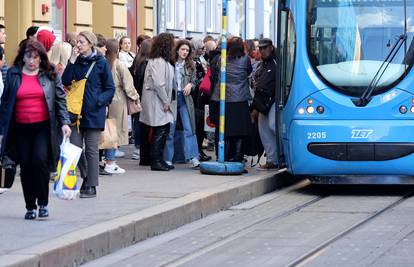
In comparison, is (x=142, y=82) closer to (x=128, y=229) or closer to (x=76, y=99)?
(x=76, y=99)

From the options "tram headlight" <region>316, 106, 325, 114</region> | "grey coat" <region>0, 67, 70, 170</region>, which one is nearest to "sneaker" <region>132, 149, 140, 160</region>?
"tram headlight" <region>316, 106, 325, 114</region>

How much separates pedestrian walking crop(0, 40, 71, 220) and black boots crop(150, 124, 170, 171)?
5.38 m

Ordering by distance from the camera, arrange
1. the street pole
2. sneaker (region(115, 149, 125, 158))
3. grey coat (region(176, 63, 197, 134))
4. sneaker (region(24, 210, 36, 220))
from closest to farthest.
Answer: sneaker (region(24, 210, 36, 220))
the street pole
grey coat (region(176, 63, 197, 134))
sneaker (region(115, 149, 125, 158))

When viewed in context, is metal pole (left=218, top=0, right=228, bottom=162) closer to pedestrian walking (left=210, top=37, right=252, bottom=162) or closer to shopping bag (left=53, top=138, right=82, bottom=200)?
pedestrian walking (left=210, top=37, right=252, bottom=162)

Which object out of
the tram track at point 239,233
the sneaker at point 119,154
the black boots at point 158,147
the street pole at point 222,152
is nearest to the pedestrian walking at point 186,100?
the black boots at point 158,147

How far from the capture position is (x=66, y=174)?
475 inches

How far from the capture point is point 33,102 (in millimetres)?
11680

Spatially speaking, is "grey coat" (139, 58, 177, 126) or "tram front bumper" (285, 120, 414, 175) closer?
"tram front bumper" (285, 120, 414, 175)

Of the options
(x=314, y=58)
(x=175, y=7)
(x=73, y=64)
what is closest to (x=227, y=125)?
(x=314, y=58)

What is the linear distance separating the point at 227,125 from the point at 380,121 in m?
2.55

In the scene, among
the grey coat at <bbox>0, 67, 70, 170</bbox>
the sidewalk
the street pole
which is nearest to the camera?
the sidewalk

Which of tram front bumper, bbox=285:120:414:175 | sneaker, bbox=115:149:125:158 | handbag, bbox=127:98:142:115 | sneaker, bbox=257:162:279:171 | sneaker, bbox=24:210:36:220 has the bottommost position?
sneaker, bbox=115:149:125:158

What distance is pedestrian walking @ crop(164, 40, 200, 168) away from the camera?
18016 mm

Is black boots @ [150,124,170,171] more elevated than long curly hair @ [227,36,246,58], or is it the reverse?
long curly hair @ [227,36,246,58]
